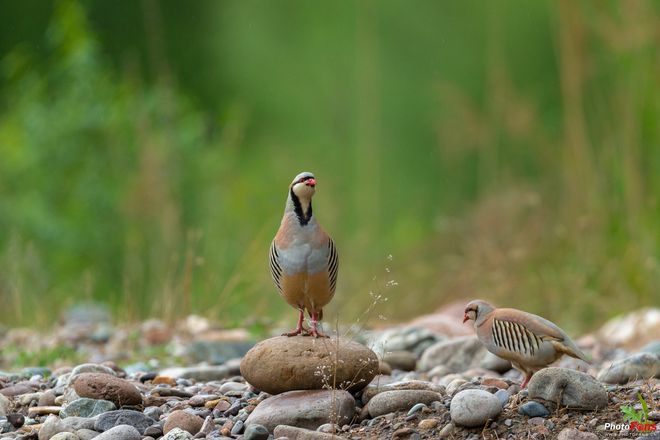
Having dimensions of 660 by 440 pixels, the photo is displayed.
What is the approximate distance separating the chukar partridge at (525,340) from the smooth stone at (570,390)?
7.3 inches

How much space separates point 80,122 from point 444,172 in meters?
3.96

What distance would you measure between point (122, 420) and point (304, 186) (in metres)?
1.17

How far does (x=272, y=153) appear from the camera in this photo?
38.9ft

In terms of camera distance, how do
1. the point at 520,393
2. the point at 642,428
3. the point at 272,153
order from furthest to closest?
the point at 272,153 → the point at 520,393 → the point at 642,428

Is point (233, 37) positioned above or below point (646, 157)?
above

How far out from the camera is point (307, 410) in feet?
14.0

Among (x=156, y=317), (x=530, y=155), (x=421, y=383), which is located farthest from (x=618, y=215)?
(x=421, y=383)

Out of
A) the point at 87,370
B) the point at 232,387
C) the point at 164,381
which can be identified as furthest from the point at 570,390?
the point at 87,370

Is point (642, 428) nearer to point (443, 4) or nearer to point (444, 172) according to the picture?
point (444, 172)

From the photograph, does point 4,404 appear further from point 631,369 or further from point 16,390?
point 631,369

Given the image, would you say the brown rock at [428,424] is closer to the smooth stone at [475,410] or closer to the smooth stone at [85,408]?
the smooth stone at [475,410]

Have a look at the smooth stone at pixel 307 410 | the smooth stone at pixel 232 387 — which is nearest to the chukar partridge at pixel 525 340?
the smooth stone at pixel 307 410

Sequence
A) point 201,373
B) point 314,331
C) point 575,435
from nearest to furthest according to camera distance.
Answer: point 575,435 < point 314,331 < point 201,373
